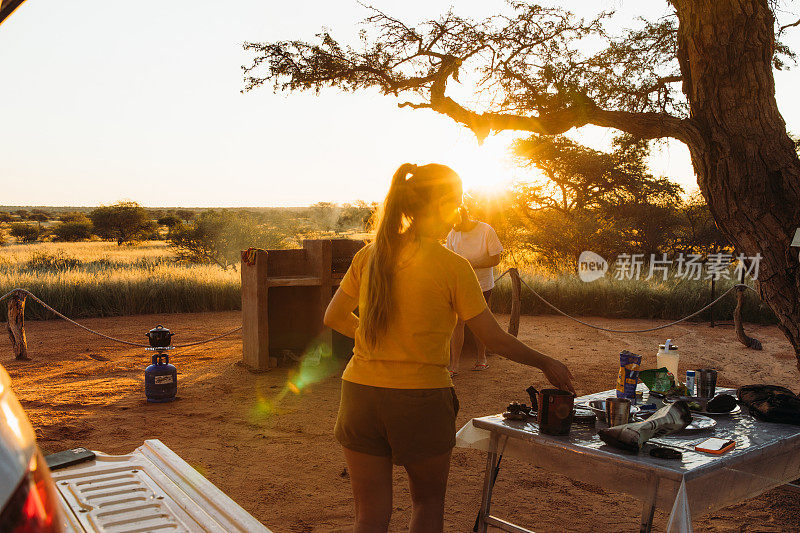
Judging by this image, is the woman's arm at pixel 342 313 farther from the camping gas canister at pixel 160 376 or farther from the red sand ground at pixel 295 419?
the camping gas canister at pixel 160 376

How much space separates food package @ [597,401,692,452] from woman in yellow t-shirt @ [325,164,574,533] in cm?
64

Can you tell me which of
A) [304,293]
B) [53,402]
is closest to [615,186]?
[304,293]

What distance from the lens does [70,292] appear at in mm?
14234

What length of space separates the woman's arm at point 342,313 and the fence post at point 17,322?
7.86 m

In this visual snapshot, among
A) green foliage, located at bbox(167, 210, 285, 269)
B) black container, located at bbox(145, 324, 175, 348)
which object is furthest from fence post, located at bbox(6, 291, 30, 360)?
green foliage, located at bbox(167, 210, 285, 269)

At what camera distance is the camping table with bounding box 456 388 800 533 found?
2750 mm

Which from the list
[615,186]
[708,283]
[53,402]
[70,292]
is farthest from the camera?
[615,186]

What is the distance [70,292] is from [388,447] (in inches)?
529

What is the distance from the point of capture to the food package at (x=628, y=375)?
3.85 meters

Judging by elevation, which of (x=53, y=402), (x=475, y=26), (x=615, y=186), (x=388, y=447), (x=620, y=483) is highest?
(x=475, y=26)

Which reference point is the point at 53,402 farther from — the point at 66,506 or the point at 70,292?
the point at 70,292

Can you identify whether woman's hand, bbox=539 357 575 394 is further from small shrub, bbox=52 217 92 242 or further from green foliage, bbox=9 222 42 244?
green foliage, bbox=9 222 42 244

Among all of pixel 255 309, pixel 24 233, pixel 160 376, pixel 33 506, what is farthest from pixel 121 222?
pixel 33 506

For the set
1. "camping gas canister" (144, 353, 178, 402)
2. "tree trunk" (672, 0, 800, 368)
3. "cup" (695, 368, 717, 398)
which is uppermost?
"tree trunk" (672, 0, 800, 368)
